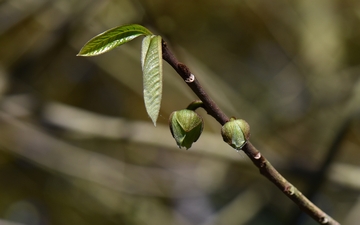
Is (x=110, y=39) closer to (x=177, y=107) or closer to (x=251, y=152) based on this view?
(x=251, y=152)

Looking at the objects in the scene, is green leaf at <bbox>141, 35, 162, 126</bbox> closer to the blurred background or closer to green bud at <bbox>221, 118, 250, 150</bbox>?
green bud at <bbox>221, 118, 250, 150</bbox>

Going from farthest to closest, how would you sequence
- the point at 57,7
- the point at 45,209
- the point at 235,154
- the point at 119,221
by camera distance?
the point at 45,209, the point at 119,221, the point at 57,7, the point at 235,154

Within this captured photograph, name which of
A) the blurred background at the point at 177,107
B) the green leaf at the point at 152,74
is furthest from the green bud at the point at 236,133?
the blurred background at the point at 177,107

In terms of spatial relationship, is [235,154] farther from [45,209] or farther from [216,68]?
[45,209]

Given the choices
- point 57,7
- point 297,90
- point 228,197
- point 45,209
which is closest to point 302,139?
point 297,90

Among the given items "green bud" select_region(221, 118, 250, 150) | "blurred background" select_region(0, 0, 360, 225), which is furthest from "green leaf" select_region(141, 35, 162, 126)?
"blurred background" select_region(0, 0, 360, 225)

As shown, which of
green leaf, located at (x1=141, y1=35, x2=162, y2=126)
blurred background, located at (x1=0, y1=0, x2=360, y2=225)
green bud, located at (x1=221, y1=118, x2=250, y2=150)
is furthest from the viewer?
blurred background, located at (x1=0, y1=0, x2=360, y2=225)
